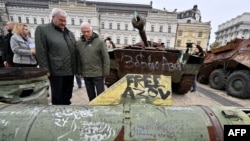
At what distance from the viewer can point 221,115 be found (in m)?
1.54

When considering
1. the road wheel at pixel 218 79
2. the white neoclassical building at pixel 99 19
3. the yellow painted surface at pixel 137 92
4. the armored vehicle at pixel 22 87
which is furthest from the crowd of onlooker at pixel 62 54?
the white neoclassical building at pixel 99 19

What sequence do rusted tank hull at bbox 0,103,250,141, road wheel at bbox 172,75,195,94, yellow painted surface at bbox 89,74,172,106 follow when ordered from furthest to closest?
road wheel at bbox 172,75,195,94 → yellow painted surface at bbox 89,74,172,106 → rusted tank hull at bbox 0,103,250,141

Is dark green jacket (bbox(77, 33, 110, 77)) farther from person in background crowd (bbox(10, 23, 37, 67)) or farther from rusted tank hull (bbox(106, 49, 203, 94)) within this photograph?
rusted tank hull (bbox(106, 49, 203, 94))

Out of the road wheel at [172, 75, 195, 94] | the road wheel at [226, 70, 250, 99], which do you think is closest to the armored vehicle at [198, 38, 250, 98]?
the road wheel at [226, 70, 250, 99]

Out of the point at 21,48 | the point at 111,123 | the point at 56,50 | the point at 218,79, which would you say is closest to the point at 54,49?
the point at 56,50

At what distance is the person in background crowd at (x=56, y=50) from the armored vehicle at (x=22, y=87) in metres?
0.51

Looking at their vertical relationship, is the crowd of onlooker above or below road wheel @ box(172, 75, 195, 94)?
above

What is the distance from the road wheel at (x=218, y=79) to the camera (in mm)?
6697

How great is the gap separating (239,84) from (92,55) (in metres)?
5.00

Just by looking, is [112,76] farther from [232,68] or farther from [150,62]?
[232,68]

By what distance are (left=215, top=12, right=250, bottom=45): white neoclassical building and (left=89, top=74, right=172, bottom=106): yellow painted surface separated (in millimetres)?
62084

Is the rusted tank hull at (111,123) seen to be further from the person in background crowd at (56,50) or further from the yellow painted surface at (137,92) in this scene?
the person in background crowd at (56,50)

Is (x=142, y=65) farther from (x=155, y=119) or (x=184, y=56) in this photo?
(x=155, y=119)

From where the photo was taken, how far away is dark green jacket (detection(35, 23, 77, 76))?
2.75 m
